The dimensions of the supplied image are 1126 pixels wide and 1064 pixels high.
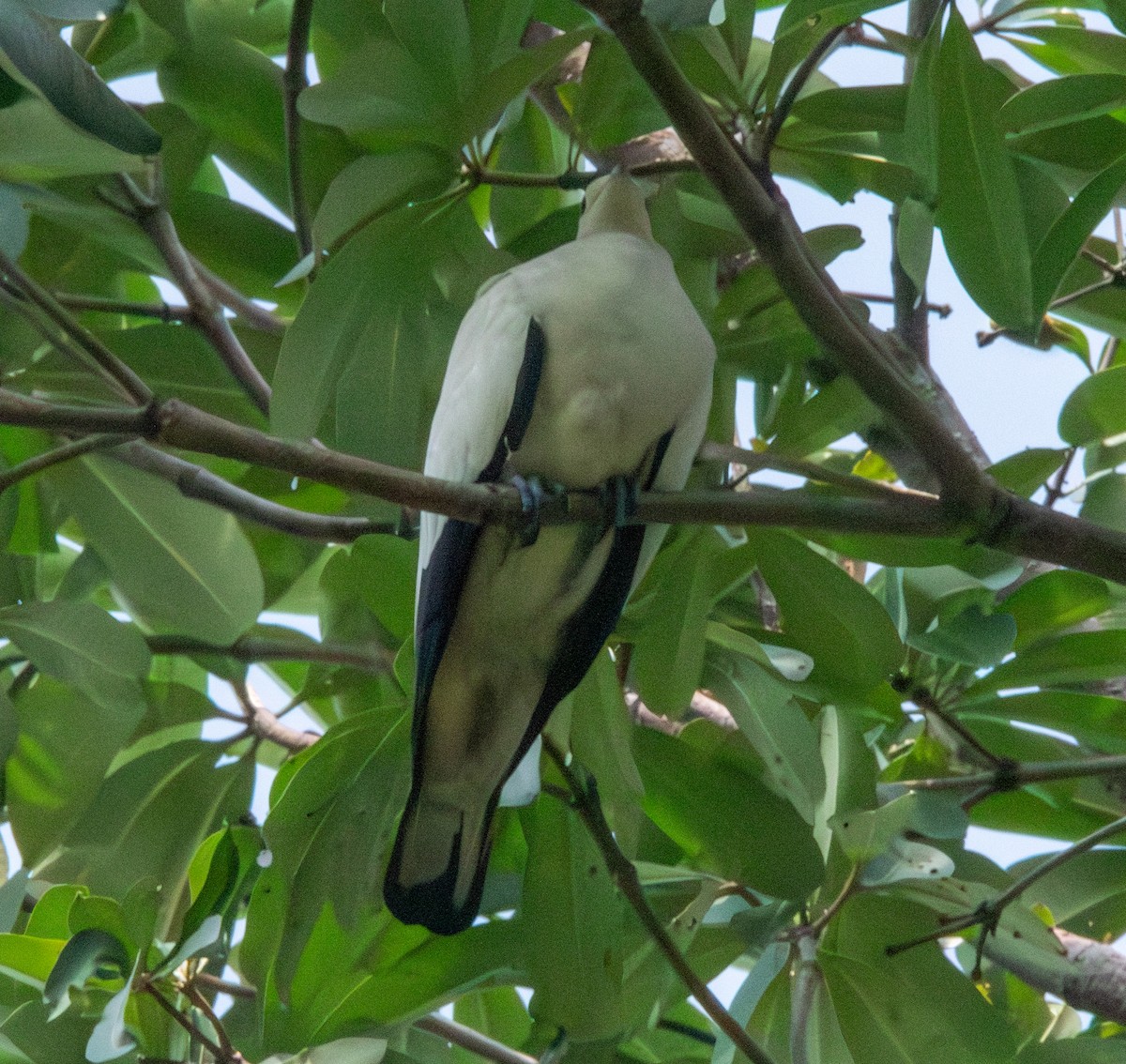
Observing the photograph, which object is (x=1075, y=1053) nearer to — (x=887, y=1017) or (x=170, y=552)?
(x=887, y=1017)

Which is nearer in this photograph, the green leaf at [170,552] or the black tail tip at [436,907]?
the black tail tip at [436,907]

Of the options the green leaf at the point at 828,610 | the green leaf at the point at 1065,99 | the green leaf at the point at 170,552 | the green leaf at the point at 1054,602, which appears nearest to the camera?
the green leaf at the point at 1065,99

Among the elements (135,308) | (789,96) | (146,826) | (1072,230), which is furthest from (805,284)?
(146,826)

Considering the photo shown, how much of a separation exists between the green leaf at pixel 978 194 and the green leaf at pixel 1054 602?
1.77 feet

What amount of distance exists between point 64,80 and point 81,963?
110 cm

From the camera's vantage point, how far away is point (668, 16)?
4.78 feet

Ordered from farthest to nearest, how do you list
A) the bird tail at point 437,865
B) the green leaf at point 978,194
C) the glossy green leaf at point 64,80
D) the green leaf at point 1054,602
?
the green leaf at point 1054,602 → the bird tail at point 437,865 → the green leaf at point 978,194 → the glossy green leaf at point 64,80

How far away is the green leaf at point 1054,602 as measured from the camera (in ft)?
6.98

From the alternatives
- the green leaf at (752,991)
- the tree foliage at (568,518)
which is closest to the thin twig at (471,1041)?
the tree foliage at (568,518)

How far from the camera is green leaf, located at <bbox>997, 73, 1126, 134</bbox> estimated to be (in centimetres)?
179

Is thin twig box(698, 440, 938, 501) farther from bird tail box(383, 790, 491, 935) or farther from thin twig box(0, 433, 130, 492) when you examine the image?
thin twig box(0, 433, 130, 492)

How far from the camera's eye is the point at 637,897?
1.88 m

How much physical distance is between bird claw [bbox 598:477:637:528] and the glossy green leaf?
2.45ft

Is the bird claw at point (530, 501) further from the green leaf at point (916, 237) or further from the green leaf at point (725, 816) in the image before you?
the green leaf at point (916, 237)
